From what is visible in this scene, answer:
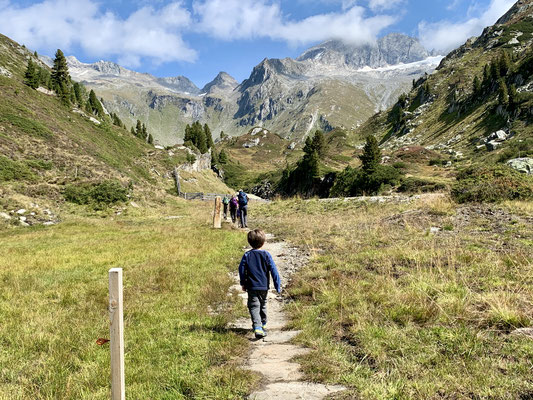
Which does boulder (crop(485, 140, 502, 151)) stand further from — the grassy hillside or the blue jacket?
the blue jacket

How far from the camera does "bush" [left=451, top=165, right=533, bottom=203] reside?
56.1 feet

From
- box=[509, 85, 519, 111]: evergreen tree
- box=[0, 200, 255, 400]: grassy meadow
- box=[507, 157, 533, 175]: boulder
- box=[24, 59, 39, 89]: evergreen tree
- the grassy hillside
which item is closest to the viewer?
box=[0, 200, 255, 400]: grassy meadow

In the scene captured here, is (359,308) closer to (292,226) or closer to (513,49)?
(292,226)

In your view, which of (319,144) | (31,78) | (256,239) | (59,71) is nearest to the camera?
(256,239)

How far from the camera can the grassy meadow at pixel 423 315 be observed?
12.1 ft

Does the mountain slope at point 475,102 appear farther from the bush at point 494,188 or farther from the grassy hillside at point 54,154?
the grassy hillside at point 54,154

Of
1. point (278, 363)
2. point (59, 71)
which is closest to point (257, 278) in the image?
point (278, 363)

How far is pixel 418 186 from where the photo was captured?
104 ft

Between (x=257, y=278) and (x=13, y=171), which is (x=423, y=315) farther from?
(x=13, y=171)

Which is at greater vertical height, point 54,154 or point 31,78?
point 31,78

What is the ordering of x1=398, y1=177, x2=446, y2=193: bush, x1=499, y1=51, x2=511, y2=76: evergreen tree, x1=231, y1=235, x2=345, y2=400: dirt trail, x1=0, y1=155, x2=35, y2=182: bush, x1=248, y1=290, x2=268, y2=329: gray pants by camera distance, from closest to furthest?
x1=231, y1=235, x2=345, y2=400: dirt trail < x1=248, y1=290, x2=268, y2=329: gray pants < x1=0, y1=155, x2=35, y2=182: bush < x1=398, y1=177, x2=446, y2=193: bush < x1=499, y1=51, x2=511, y2=76: evergreen tree

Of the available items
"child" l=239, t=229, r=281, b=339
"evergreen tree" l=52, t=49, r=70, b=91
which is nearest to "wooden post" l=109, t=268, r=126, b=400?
"child" l=239, t=229, r=281, b=339

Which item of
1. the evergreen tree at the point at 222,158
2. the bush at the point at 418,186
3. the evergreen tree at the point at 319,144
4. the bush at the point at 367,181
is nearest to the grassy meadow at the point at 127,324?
the bush at the point at 418,186

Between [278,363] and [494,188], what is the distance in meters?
19.2
